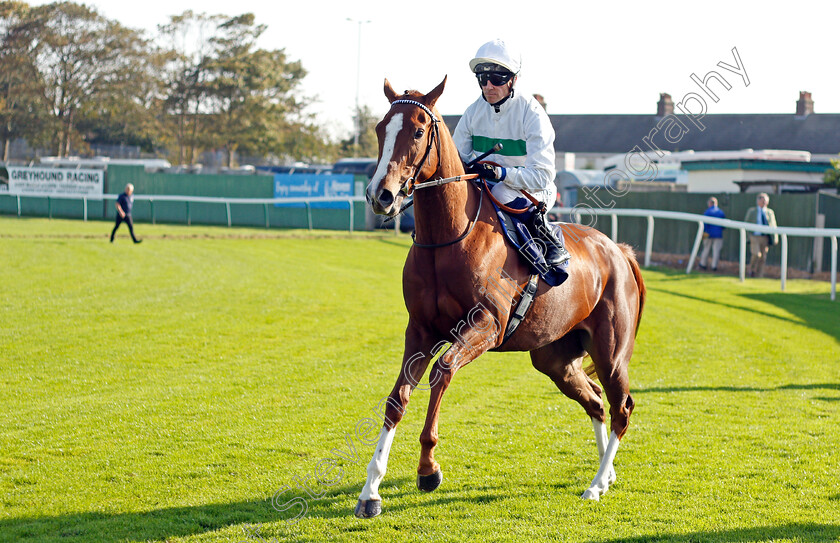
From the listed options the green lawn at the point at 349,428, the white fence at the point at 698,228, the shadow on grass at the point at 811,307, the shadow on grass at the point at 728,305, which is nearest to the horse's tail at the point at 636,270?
the green lawn at the point at 349,428

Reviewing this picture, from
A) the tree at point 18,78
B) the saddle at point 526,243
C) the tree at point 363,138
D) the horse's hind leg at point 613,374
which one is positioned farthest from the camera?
the tree at point 363,138

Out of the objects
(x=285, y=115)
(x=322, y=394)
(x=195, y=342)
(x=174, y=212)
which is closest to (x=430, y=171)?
(x=322, y=394)

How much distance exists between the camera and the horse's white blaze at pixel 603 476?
454 cm

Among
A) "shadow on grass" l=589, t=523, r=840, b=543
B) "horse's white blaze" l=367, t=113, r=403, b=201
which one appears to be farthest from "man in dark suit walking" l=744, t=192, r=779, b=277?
"horse's white blaze" l=367, t=113, r=403, b=201

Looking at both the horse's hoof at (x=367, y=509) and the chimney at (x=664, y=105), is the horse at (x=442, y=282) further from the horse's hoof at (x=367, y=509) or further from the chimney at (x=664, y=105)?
the chimney at (x=664, y=105)

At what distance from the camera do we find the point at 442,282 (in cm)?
406

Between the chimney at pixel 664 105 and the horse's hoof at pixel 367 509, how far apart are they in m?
44.1

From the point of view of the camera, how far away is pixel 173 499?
436 cm

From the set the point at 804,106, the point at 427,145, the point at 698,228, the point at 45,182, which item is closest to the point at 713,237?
the point at 698,228

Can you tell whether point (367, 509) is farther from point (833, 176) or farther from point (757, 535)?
point (833, 176)

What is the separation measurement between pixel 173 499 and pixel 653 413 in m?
3.98

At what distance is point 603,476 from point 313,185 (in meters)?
24.5

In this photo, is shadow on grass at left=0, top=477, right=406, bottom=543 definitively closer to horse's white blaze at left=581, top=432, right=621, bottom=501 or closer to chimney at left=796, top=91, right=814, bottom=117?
horse's white blaze at left=581, top=432, right=621, bottom=501

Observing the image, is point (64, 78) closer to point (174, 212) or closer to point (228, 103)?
point (228, 103)
